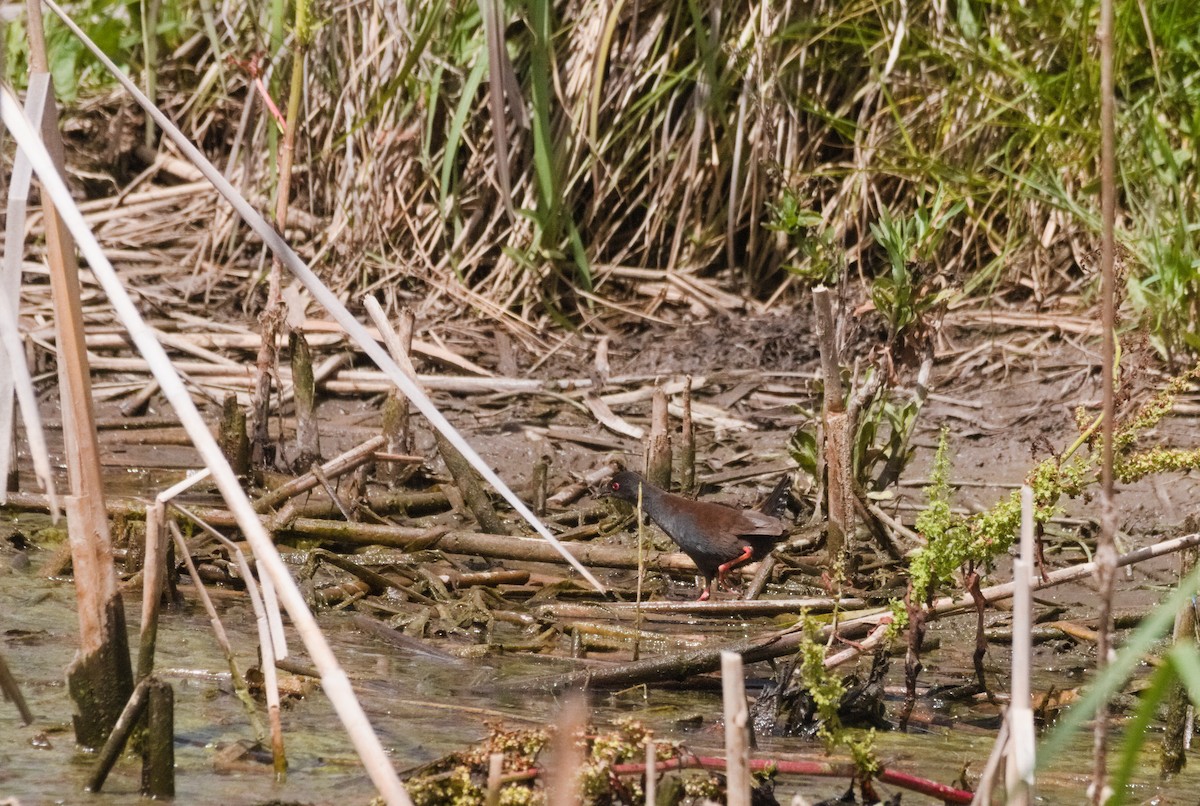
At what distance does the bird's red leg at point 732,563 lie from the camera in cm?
492

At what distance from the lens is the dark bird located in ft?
16.1

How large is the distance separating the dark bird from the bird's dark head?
0.09 metres

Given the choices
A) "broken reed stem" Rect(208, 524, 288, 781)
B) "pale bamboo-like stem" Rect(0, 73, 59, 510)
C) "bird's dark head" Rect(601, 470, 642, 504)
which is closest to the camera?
"pale bamboo-like stem" Rect(0, 73, 59, 510)

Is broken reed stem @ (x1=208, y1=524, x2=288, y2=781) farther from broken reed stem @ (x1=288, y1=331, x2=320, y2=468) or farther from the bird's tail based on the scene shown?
broken reed stem @ (x1=288, y1=331, x2=320, y2=468)

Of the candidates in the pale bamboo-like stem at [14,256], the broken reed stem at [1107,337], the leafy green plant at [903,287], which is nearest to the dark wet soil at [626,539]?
the leafy green plant at [903,287]

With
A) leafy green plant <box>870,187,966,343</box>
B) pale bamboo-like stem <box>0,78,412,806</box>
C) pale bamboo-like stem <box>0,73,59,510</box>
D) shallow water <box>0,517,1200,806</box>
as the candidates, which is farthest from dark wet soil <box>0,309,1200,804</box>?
pale bamboo-like stem <box>0,78,412,806</box>

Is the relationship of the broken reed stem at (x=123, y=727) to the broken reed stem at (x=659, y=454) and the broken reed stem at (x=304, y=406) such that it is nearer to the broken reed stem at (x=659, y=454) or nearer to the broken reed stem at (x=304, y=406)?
the broken reed stem at (x=304, y=406)

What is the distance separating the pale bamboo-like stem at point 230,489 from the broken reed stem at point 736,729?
1.57 ft

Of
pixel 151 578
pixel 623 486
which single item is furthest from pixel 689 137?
pixel 151 578

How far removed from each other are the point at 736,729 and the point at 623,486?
333 centimetres

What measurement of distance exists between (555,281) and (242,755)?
463 centimetres

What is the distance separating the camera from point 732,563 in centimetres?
497

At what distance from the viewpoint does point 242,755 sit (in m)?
3.17

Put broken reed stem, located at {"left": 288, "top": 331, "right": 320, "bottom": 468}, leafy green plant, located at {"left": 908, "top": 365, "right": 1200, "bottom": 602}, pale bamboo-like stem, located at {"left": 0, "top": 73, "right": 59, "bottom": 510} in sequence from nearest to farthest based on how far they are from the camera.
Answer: pale bamboo-like stem, located at {"left": 0, "top": 73, "right": 59, "bottom": 510}, leafy green plant, located at {"left": 908, "top": 365, "right": 1200, "bottom": 602}, broken reed stem, located at {"left": 288, "top": 331, "right": 320, "bottom": 468}
